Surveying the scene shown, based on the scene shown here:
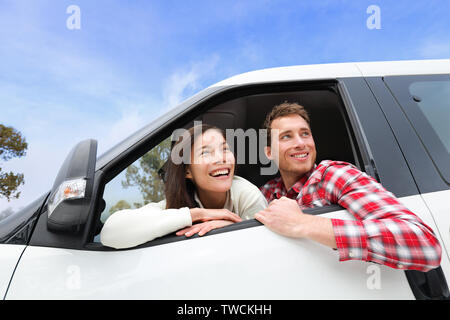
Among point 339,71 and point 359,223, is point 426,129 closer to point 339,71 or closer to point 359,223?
point 339,71

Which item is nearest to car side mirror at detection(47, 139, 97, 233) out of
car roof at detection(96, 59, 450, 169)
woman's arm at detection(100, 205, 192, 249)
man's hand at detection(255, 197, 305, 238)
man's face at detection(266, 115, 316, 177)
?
woman's arm at detection(100, 205, 192, 249)

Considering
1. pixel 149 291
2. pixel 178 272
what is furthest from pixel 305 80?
pixel 149 291

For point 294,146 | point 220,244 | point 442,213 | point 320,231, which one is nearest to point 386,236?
point 320,231

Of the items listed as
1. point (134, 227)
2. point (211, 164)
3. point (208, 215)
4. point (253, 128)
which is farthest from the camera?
point (253, 128)

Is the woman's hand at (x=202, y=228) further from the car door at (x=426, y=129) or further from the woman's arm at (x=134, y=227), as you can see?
the car door at (x=426, y=129)

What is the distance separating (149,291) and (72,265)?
31 cm

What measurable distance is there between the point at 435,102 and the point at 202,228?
129 cm

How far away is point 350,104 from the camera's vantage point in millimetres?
1386

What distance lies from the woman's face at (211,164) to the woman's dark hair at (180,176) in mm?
34

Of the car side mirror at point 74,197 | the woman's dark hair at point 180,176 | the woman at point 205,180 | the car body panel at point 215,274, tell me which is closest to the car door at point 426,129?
the car body panel at point 215,274

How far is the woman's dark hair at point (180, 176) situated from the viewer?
1.52 metres

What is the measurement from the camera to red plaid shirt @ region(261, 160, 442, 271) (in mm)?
974

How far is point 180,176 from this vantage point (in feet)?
5.19
